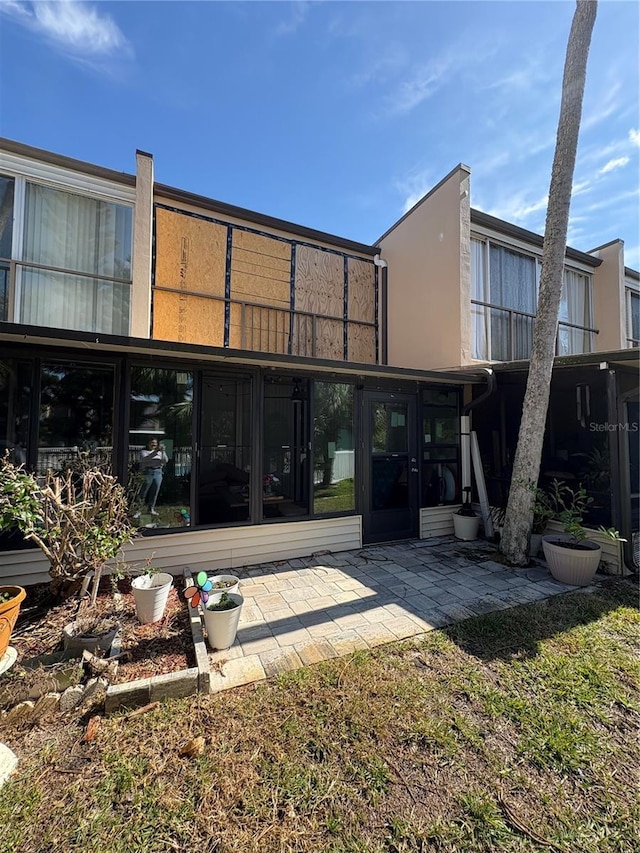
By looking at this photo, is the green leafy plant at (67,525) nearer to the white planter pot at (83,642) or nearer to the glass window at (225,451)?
the white planter pot at (83,642)

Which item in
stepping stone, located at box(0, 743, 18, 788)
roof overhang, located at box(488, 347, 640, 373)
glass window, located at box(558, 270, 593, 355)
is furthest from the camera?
glass window, located at box(558, 270, 593, 355)

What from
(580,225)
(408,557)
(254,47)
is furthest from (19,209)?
(580,225)

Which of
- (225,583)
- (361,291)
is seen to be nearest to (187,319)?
(361,291)

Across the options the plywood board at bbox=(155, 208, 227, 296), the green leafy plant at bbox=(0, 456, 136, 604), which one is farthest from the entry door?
the plywood board at bbox=(155, 208, 227, 296)

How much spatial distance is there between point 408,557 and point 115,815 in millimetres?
4078

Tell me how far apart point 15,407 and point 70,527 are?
1715 mm

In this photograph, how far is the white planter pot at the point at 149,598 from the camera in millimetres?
3041

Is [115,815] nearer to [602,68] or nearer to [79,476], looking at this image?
[79,476]

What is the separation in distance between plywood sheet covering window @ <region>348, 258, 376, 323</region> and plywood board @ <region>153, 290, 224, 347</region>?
289 cm

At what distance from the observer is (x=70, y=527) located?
3.07 m

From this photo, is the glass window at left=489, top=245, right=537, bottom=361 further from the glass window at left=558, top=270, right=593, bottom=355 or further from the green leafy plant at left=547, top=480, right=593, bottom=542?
the green leafy plant at left=547, top=480, right=593, bottom=542

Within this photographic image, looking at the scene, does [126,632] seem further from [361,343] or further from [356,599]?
[361,343]

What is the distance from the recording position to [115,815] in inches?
64.4

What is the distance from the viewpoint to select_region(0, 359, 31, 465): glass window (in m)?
3.84
